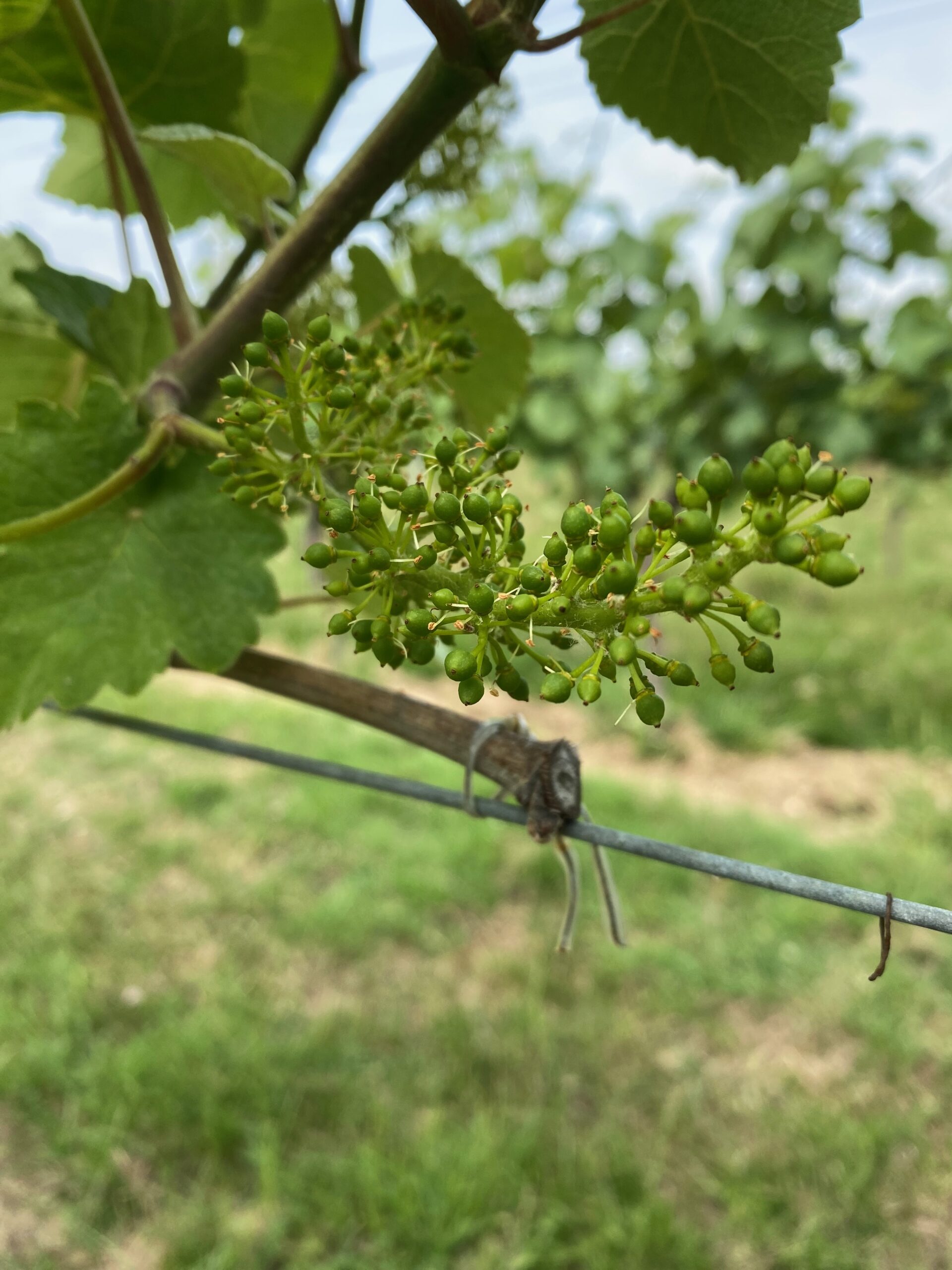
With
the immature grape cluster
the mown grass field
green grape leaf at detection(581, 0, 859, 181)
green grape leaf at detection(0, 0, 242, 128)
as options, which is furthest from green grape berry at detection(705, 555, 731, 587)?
the mown grass field

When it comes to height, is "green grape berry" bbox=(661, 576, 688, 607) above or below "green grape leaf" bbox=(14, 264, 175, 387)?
below

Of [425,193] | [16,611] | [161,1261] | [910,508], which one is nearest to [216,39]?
[425,193]

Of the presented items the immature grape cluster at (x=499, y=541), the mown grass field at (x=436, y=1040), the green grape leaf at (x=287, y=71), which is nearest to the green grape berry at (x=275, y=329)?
the immature grape cluster at (x=499, y=541)

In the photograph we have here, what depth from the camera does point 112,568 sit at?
0.68 m

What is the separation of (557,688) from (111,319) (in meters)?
0.58

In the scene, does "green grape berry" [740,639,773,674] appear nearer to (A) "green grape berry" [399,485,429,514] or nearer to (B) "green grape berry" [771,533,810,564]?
(B) "green grape berry" [771,533,810,564]

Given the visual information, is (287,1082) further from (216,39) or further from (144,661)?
(216,39)

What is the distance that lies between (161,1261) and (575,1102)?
998mm

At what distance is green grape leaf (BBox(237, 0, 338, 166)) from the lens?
101 cm

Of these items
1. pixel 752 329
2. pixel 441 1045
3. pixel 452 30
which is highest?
pixel 752 329

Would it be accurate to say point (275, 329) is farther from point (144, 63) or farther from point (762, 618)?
point (144, 63)

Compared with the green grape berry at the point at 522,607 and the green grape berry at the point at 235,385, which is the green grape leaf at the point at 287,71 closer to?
the green grape berry at the point at 235,385

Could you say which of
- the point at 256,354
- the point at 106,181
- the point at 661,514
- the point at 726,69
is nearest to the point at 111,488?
the point at 256,354

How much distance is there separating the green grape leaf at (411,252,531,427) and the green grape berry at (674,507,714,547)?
0.53m
